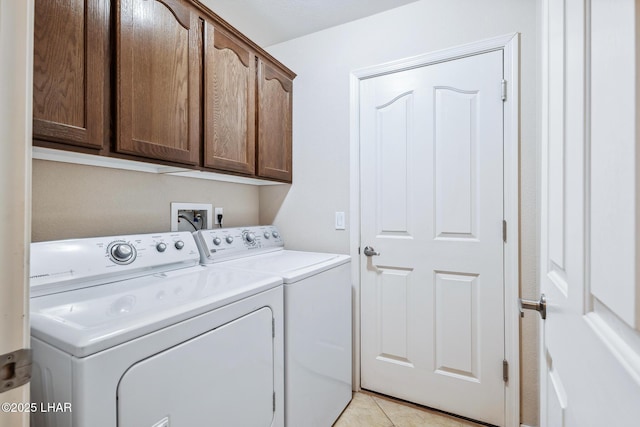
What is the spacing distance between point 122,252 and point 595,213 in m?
1.51

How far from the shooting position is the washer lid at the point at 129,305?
73cm

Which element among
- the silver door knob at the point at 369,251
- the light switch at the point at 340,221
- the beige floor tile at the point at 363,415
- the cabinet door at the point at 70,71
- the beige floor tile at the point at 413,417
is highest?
the cabinet door at the point at 70,71

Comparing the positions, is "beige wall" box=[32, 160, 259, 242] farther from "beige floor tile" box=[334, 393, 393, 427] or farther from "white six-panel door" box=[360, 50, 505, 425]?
"beige floor tile" box=[334, 393, 393, 427]

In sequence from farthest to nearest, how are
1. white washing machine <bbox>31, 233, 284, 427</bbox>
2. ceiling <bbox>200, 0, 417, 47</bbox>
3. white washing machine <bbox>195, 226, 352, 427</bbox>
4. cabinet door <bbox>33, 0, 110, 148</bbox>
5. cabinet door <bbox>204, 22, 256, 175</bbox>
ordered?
ceiling <bbox>200, 0, 417, 47</bbox>
cabinet door <bbox>204, 22, 256, 175</bbox>
white washing machine <bbox>195, 226, 352, 427</bbox>
cabinet door <bbox>33, 0, 110, 148</bbox>
white washing machine <bbox>31, 233, 284, 427</bbox>

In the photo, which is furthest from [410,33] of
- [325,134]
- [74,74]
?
[74,74]

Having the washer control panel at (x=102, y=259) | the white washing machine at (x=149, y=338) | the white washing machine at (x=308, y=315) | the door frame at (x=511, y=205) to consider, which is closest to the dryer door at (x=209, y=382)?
the white washing machine at (x=149, y=338)

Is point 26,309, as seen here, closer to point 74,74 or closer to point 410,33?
point 74,74

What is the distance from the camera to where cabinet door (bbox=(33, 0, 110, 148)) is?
0.98 m

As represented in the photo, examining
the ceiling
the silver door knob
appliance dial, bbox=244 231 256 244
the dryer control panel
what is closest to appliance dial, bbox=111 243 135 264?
the dryer control panel

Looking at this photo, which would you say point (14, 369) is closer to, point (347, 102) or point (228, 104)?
point (228, 104)

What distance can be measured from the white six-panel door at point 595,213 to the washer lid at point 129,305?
928 millimetres

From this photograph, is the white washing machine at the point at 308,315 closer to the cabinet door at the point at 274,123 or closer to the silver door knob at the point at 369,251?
the silver door knob at the point at 369,251

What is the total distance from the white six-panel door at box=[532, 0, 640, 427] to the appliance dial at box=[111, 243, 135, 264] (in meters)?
1.48

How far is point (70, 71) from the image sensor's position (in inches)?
41.3
